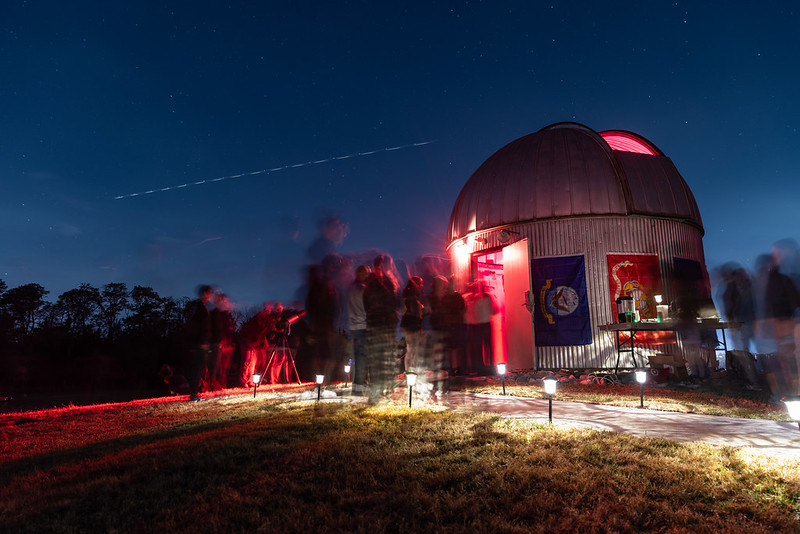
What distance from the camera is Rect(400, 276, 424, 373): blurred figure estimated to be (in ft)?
24.7

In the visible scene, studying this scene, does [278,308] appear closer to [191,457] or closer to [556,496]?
[191,457]

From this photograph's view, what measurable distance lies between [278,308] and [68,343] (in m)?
16.9

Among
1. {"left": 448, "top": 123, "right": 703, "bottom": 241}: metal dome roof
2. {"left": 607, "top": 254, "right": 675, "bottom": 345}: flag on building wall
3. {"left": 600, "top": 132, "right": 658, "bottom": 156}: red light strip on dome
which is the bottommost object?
{"left": 607, "top": 254, "right": 675, "bottom": 345}: flag on building wall

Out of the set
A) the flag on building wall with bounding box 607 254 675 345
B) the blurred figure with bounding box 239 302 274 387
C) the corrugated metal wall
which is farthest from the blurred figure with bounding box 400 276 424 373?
the flag on building wall with bounding box 607 254 675 345

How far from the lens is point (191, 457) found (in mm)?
3664

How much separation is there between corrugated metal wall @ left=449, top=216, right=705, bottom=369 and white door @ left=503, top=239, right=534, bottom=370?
401mm

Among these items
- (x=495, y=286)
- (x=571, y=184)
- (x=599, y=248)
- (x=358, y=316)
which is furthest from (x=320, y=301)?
(x=495, y=286)

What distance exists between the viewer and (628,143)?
59.0ft

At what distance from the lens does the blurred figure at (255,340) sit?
10.7 m

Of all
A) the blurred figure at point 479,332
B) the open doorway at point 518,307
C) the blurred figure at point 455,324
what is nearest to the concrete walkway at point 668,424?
the blurred figure at point 455,324

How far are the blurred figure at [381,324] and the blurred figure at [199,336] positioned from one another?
139 inches

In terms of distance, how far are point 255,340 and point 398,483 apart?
869 cm

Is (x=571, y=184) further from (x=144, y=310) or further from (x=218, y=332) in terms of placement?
(x=144, y=310)

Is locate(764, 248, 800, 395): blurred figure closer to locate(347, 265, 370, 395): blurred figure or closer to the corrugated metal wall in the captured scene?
the corrugated metal wall
